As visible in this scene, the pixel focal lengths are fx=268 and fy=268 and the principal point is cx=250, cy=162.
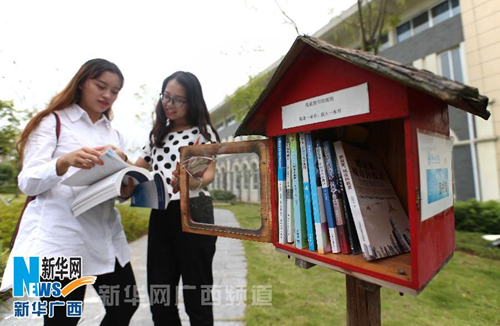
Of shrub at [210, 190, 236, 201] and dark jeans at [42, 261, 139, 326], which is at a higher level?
shrub at [210, 190, 236, 201]

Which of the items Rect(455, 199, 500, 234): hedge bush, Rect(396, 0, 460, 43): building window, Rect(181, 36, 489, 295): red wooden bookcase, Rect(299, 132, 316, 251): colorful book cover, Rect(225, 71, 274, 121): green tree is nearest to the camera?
Rect(181, 36, 489, 295): red wooden bookcase

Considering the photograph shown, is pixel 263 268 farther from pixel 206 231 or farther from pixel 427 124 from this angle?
pixel 427 124

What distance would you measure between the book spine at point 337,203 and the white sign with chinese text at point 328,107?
161 millimetres

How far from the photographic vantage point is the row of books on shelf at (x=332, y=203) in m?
0.99

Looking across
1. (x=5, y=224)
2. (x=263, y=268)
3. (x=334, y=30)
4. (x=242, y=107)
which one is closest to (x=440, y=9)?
(x=334, y=30)

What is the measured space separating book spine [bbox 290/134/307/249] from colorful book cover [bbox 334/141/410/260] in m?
0.16

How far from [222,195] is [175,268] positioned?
59 cm

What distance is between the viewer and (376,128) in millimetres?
1366

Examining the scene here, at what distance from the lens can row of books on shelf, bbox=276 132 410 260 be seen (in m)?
0.99

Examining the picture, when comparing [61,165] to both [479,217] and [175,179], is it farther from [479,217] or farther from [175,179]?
[479,217]

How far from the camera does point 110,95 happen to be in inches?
62.1

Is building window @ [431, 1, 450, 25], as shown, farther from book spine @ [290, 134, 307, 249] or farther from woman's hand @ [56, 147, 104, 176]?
woman's hand @ [56, 147, 104, 176]

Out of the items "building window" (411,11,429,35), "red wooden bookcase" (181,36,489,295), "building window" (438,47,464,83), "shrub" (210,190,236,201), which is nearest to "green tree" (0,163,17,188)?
"shrub" (210,190,236,201)

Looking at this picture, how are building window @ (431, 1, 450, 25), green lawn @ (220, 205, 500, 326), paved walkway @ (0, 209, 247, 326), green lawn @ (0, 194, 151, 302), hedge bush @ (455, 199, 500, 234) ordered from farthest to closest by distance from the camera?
1. building window @ (431, 1, 450, 25)
2. hedge bush @ (455, 199, 500, 234)
3. green lawn @ (0, 194, 151, 302)
4. green lawn @ (220, 205, 500, 326)
5. paved walkway @ (0, 209, 247, 326)
